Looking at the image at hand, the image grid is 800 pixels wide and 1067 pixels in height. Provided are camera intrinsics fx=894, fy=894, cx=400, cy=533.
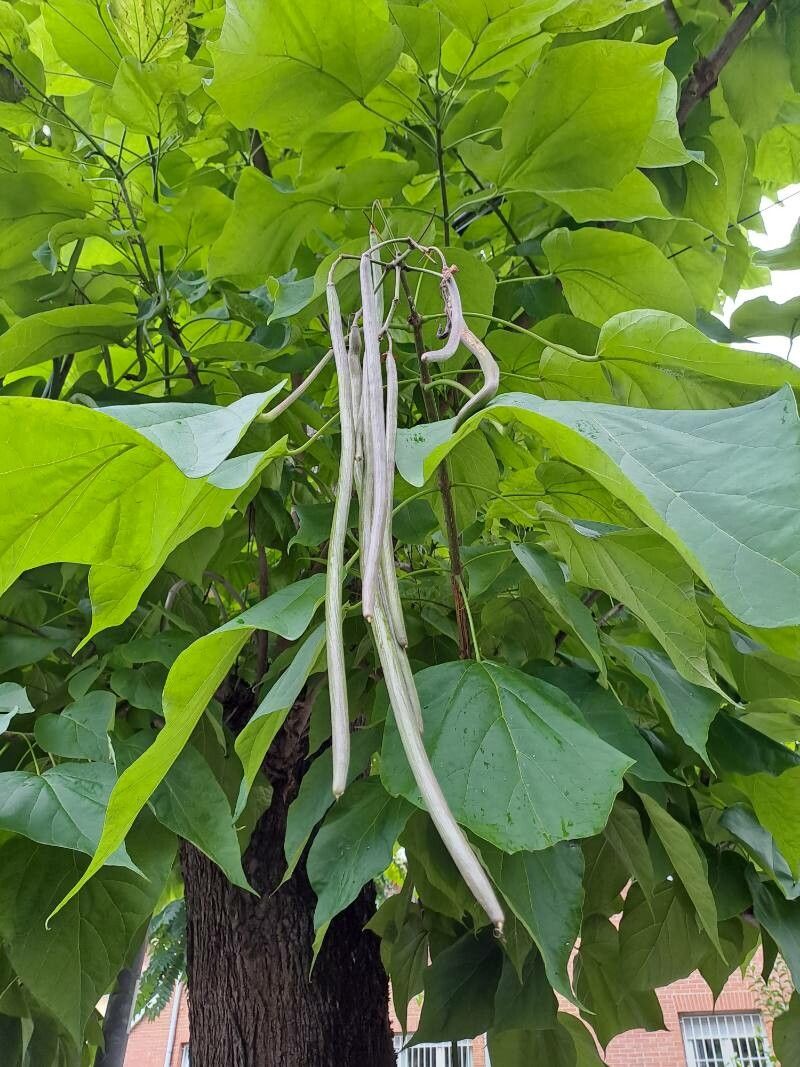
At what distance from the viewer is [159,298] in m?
0.61

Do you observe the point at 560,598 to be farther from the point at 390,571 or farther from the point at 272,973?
the point at 272,973

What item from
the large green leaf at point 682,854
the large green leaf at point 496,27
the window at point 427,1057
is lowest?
the window at point 427,1057

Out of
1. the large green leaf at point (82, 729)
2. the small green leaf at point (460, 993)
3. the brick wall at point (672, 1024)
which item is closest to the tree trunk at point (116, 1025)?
the small green leaf at point (460, 993)

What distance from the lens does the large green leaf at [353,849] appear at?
1.30 feet

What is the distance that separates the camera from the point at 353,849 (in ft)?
1.35

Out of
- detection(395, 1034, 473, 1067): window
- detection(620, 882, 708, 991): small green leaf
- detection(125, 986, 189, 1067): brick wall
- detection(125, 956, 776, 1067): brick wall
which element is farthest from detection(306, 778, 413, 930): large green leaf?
detection(125, 986, 189, 1067): brick wall

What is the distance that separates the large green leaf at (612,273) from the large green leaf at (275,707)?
32 cm

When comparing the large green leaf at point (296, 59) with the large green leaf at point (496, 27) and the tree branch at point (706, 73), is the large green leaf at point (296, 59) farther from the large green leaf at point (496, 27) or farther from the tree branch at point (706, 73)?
the tree branch at point (706, 73)

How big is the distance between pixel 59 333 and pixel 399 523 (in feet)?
0.77

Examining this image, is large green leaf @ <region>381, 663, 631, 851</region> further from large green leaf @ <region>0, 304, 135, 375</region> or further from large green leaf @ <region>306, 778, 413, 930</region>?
large green leaf @ <region>0, 304, 135, 375</region>

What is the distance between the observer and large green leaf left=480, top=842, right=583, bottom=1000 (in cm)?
38

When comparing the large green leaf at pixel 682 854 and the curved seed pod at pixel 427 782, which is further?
the large green leaf at pixel 682 854

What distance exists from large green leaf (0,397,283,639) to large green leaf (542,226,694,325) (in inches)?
12.8

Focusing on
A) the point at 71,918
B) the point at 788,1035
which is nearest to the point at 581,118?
the point at 71,918
